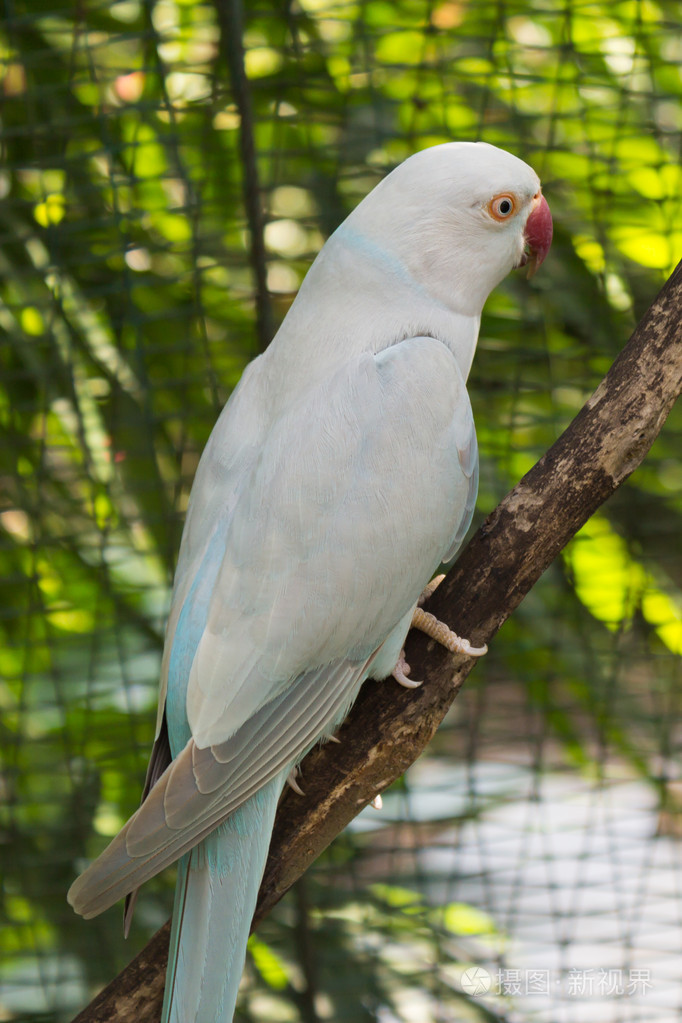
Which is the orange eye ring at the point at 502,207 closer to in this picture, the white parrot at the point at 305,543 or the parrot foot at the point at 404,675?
the white parrot at the point at 305,543

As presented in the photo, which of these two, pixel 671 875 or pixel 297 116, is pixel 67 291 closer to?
pixel 297 116

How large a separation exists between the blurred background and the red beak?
1.65 ft

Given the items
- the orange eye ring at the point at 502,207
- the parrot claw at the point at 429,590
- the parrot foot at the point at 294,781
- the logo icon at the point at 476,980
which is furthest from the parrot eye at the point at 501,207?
the logo icon at the point at 476,980

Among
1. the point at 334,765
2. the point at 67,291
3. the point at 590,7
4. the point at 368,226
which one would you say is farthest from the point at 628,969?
the point at 590,7

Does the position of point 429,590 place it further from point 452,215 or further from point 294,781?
point 452,215

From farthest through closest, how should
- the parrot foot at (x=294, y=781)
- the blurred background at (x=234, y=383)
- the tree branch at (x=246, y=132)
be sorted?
1. the blurred background at (x=234, y=383)
2. the tree branch at (x=246, y=132)
3. the parrot foot at (x=294, y=781)

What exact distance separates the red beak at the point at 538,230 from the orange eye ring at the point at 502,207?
50 millimetres

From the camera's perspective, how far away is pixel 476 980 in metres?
1.68

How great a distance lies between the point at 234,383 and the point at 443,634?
2.80 ft

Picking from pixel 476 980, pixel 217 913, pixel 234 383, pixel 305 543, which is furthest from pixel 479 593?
pixel 476 980

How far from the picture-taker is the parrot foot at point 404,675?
0.97 meters

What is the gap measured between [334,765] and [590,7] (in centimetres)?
139

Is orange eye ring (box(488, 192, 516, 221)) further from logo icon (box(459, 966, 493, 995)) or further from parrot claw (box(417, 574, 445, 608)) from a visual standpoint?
logo icon (box(459, 966, 493, 995))

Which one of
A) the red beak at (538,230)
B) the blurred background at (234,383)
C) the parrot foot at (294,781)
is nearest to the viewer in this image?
the parrot foot at (294,781)
